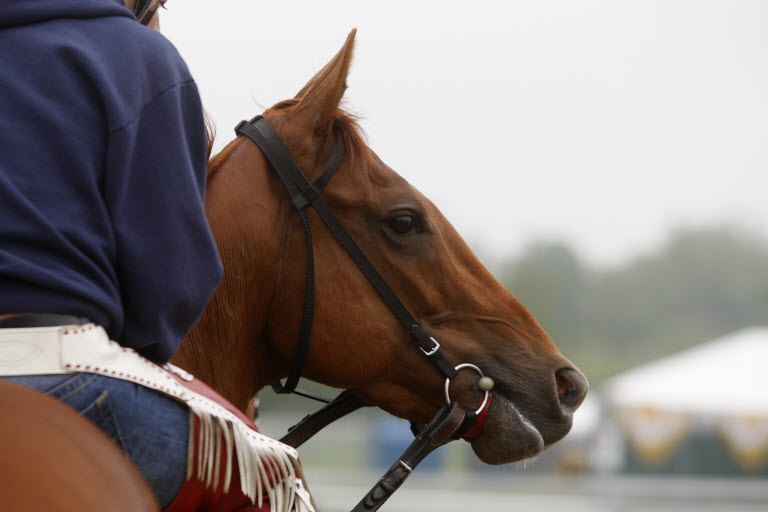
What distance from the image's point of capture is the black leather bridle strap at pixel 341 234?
316 centimetres

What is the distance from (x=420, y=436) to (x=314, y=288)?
614mm

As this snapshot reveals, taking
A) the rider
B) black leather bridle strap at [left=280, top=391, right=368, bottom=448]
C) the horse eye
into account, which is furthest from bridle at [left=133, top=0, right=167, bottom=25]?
black leather bridle strap at [left=280, top=391, right=368, bottom=448]

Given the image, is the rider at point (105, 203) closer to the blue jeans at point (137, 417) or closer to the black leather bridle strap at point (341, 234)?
the blue jeans at point (137, 417)

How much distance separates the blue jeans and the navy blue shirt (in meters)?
0.15

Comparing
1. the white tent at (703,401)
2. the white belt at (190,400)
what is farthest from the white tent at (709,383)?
the white belt at (190,400)

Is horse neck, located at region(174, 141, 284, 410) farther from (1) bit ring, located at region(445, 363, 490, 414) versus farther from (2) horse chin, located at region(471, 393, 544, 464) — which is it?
(2) horse chin, located at region(471, 393, 544, 464)

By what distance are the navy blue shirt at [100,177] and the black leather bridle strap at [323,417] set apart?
4.27ft

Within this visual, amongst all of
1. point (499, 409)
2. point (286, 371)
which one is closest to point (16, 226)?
point (286, 371)

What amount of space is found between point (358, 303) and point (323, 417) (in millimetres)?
594

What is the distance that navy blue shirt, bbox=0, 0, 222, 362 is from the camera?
1940 mm

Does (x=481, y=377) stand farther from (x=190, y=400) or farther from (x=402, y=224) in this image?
(x=190, y=400)

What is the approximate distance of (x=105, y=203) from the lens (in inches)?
81.7

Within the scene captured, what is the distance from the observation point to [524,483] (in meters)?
19.2

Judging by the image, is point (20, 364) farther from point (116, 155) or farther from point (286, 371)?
point (286, 371)
